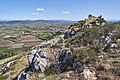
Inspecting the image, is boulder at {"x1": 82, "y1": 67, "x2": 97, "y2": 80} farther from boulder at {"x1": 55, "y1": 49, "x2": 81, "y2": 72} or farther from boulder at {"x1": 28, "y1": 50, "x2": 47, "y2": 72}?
boulder at {"x1": 28, "y1": 50, "x2": 47, "y2": 72}

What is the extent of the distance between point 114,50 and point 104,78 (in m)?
6.86

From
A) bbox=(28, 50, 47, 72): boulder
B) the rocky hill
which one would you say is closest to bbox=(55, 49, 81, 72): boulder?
the rocky hill

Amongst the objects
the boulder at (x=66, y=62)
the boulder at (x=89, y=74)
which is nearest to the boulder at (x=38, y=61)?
the boulder at (x=66, y=62)

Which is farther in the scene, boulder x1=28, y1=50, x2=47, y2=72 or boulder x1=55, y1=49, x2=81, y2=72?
boulder x1=28, y1=50, x2=47, y2=72

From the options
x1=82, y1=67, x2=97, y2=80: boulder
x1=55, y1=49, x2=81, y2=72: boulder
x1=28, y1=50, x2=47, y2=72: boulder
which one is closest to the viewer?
x1=82, y1=67, x2=97, y2=80: boulder

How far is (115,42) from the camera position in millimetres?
30875

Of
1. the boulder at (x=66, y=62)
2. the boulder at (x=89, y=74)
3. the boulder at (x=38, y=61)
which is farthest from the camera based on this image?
the boulder at (x=38, y=61)

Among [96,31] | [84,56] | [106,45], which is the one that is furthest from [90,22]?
[84,56]

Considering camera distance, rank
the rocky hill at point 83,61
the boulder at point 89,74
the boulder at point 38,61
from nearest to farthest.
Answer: the boulder at point 89,74 < the rocky hill at point 83,61 < the boulder at point 38,61

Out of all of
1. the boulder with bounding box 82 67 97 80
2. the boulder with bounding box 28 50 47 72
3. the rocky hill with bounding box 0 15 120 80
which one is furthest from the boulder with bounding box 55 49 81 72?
the boulder with bounding box 28 50 47 72

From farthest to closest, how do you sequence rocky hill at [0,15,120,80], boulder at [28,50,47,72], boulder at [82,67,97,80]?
boulder at [28,50,47,72] → rocky hill at [0,15,120,80] → boulder at [82,67,97,80]

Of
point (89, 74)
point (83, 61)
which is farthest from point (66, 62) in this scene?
point (89, 74)

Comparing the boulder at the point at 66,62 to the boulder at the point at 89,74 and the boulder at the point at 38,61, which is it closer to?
the boulder at the point at 89,74

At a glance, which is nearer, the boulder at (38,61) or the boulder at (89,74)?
the boulder at (89,74)
